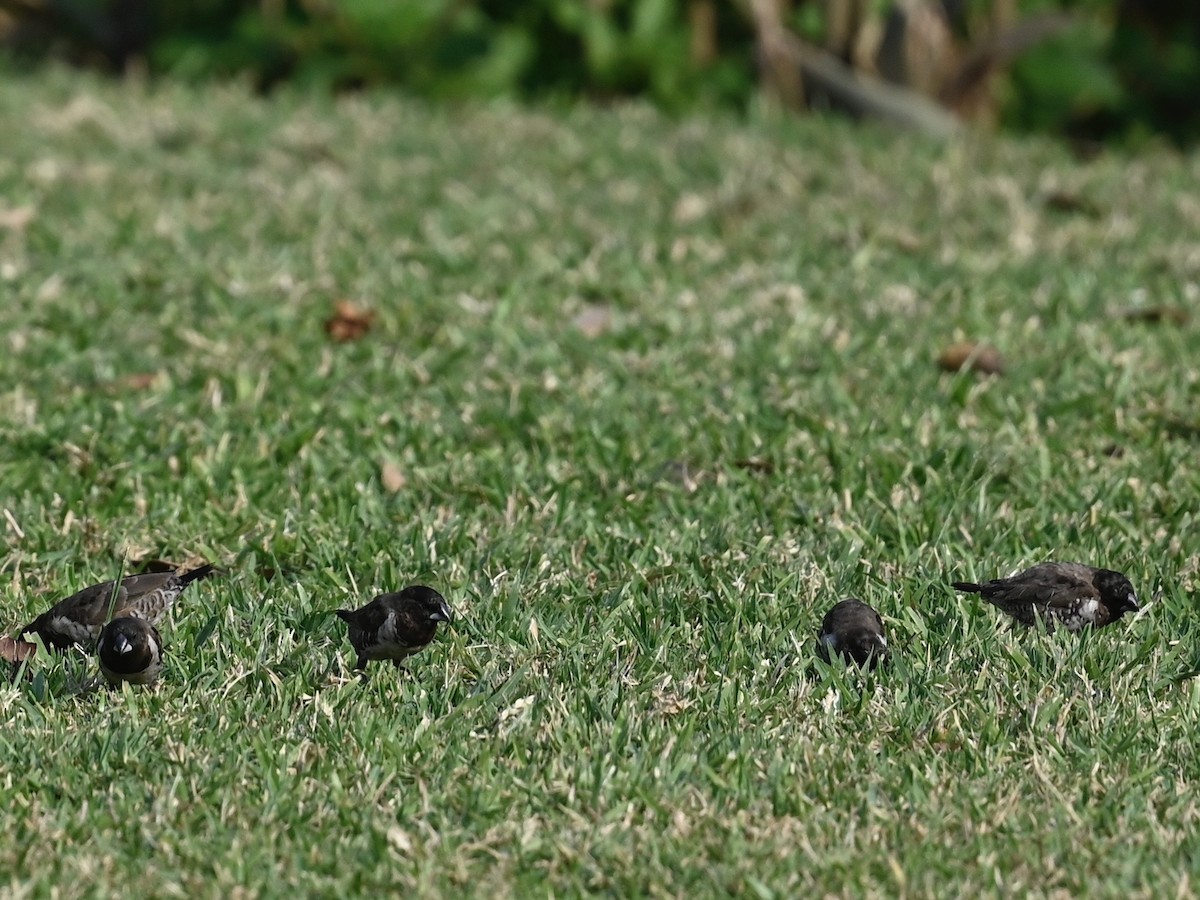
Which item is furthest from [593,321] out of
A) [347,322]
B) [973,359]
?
[973,359]

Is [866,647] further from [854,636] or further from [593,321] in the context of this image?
[593,321]

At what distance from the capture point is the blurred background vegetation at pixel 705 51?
32.8ft

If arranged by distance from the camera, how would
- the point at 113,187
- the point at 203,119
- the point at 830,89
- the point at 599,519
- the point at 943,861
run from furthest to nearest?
the point at 830,89 → the point at 203,119 → the point at 113,187 → the point at 599,519 → the point at 943,861

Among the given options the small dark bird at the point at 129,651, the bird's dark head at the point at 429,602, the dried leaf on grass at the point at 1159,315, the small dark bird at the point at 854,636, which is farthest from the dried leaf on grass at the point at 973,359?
the small dark bird at the point at 129,651

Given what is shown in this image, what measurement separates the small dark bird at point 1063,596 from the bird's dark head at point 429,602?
1.19m

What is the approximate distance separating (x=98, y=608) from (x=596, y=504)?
148 cm

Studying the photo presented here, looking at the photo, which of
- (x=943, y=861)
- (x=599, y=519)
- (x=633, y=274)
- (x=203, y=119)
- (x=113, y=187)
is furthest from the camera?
(x=203, y=119)

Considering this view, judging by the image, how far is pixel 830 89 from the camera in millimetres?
10125

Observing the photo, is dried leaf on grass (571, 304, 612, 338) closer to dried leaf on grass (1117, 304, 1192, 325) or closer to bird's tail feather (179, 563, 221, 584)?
dried leaf on grass (1117, 304, 1192, 325)

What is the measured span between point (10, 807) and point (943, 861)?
5.58 feet

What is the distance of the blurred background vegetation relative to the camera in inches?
394

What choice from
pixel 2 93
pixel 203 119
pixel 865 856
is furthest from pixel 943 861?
pixel 2 93

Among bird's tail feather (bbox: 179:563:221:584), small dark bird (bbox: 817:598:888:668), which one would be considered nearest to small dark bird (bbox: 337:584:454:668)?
bird's tail feather (bbox: 179:563:221:584)

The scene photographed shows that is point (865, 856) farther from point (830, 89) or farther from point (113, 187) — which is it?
point (830, 89)
